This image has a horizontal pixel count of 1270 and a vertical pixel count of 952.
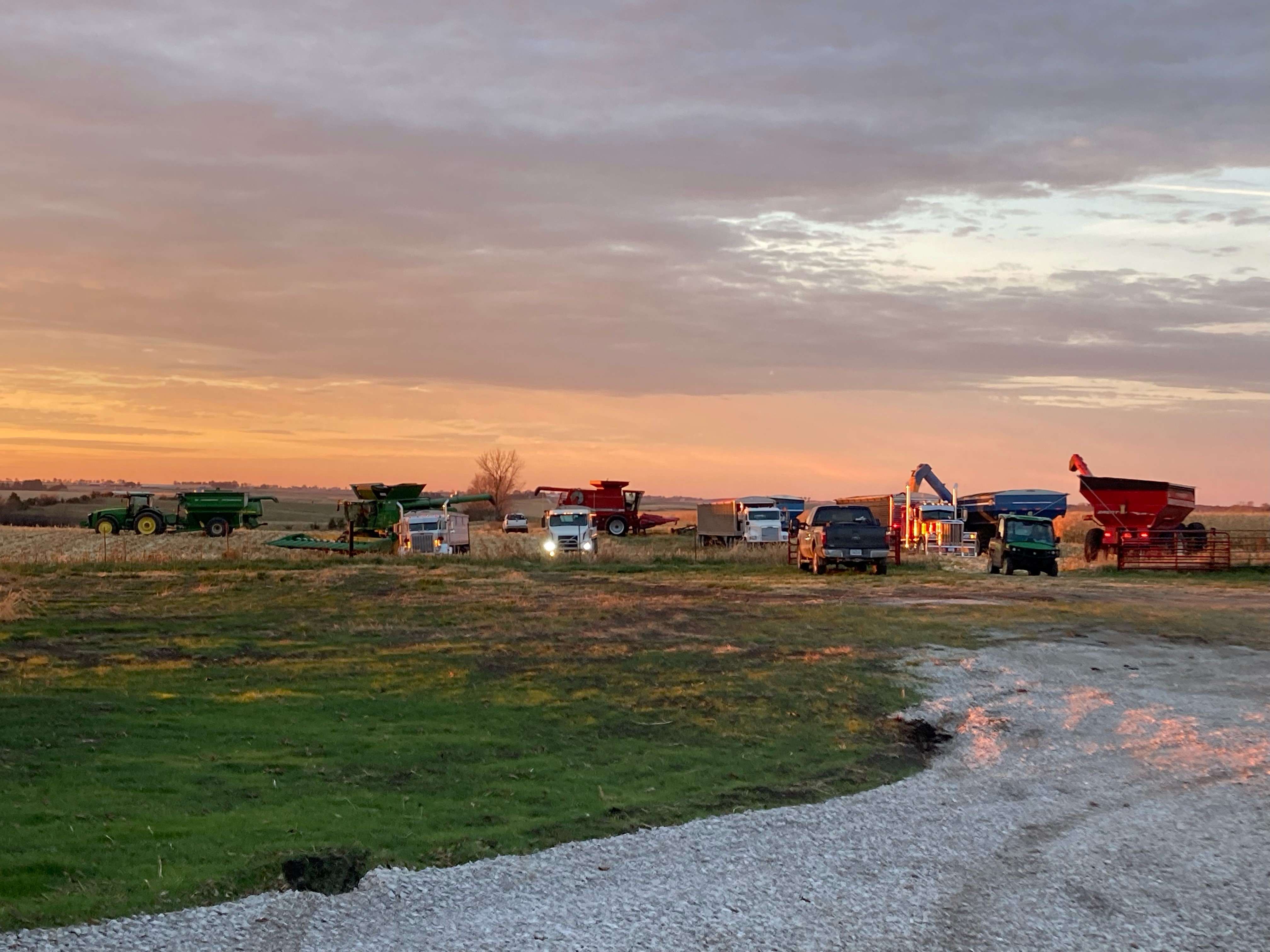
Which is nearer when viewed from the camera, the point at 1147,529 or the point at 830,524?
the point at 830,524

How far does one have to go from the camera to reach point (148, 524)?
64.4m

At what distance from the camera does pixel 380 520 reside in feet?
190

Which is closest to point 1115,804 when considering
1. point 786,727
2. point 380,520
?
point 786,727

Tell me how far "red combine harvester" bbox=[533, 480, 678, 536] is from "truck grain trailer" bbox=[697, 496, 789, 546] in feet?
28.7

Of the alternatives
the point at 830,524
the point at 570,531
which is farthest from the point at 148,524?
the point at 830,524

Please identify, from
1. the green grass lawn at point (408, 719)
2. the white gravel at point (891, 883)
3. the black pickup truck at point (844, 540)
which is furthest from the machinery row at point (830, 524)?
the white gravel at point (891, 883)

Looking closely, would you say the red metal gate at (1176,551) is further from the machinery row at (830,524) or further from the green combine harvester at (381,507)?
the green combine harvester at (381,507)

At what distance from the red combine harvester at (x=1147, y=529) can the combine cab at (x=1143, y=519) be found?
0.03m

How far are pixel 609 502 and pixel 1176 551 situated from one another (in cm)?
3384

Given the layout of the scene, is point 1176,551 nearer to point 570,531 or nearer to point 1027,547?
point 1027,547

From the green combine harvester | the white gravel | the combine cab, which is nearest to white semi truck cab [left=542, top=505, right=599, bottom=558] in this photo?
the green combine harvester

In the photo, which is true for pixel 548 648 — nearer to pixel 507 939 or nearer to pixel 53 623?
pixel 53 623

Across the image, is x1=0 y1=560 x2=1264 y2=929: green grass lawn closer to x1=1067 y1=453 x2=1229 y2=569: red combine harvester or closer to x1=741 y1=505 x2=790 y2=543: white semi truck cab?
x1=1067 y1=453 x2=1229 y2=569: red combine harvester

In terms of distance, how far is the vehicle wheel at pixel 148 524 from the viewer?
6438 centimetres
